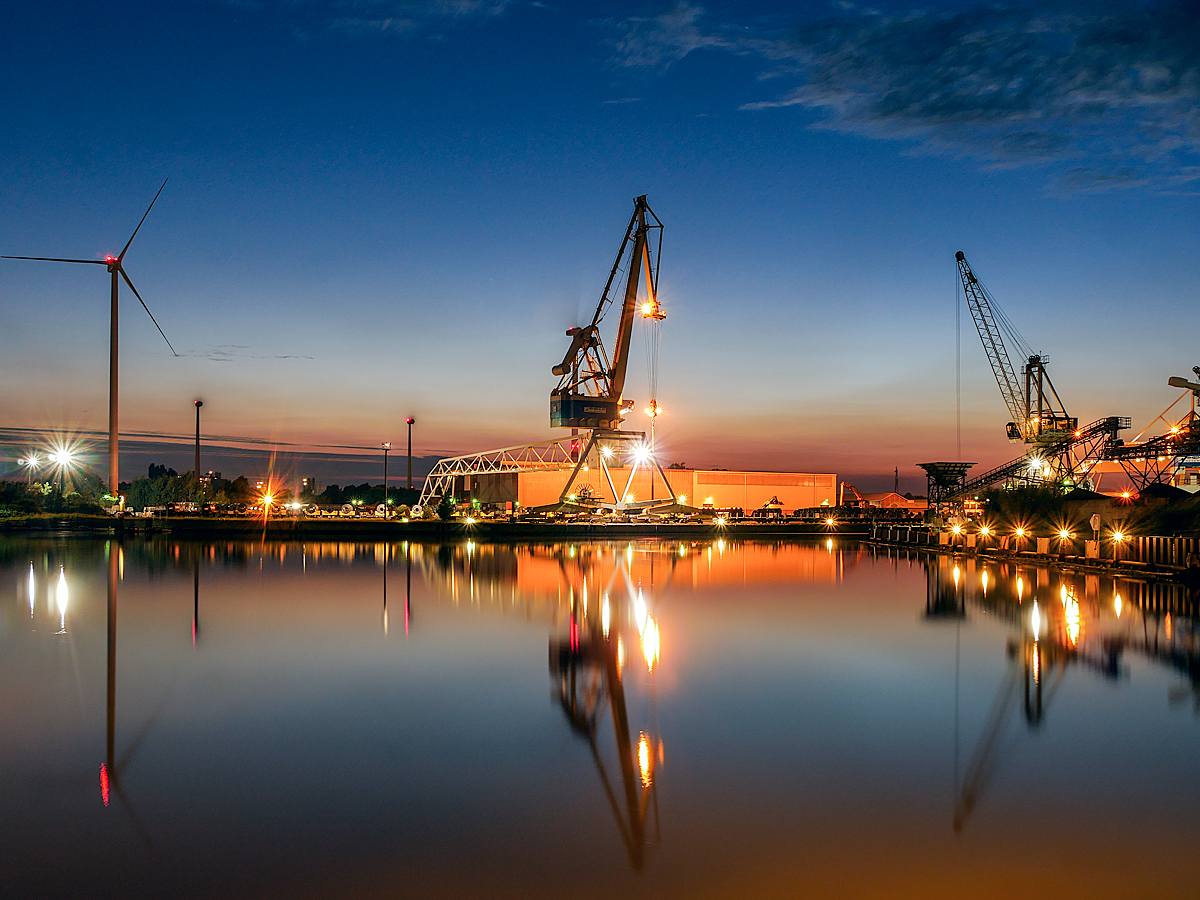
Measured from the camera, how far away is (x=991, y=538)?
39.2m

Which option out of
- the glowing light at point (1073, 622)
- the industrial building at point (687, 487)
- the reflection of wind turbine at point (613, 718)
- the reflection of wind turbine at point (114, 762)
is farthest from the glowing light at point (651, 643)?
the industrial building at point (687, 487)

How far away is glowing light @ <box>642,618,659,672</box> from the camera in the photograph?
11.9 metres

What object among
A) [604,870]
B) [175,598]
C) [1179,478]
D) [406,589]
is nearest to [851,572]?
[406,589]

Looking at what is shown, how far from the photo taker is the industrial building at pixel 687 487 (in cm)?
7812

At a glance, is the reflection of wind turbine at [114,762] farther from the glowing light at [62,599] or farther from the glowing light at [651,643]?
the glowing light at [651,643]

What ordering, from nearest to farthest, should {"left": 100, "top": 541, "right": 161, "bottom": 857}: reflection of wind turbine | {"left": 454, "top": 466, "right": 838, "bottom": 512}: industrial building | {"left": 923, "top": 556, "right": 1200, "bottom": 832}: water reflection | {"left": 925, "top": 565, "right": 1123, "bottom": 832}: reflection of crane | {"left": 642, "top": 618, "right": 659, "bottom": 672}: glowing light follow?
{"left": 100, "top": 541, "right": 161, "bottom": 857}: reflection of wind turbine, {"left": 925, "top": 565, "right": 1123, "bottom": 832}: reflection of crane, {"left": 923, "top": 556, "right": 1200, "bottom": 832}: water reflection, {"left": 642, "top": 618, "right": 659, "bottom": 672}: glowing light, {"left": 454, "top": 466, "right": 838, "bottom": 512}: industrial building

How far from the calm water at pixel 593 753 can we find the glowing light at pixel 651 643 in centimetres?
7

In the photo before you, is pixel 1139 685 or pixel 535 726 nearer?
pixel 535 726

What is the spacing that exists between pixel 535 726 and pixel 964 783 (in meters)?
4.13

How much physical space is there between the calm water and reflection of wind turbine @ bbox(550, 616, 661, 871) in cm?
5

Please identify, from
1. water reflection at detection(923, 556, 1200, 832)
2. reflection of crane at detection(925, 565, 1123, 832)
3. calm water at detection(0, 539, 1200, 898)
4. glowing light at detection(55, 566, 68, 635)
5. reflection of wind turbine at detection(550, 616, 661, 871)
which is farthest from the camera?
glowing light at detection(55, 566, 68, 635)

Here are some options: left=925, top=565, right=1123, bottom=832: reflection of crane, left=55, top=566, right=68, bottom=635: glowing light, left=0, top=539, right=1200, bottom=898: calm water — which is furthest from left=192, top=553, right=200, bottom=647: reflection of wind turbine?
left=925, top=565, right=1123, bottom=832: reflection of crane

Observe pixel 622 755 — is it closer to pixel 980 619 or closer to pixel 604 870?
pixel 604 870

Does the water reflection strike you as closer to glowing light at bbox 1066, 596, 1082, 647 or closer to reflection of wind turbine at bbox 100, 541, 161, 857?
glowing light at bbox 1066, 596, 1082, 647
